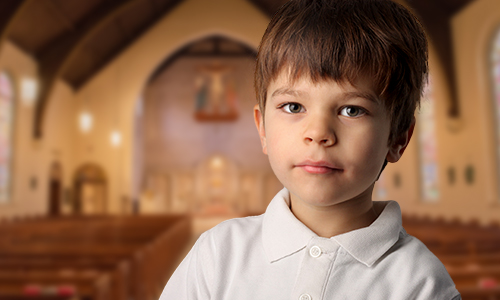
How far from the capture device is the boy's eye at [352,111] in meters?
0.60

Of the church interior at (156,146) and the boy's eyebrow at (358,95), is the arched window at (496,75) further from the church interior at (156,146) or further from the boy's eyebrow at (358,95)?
the boy's eyebrow at (358,95)

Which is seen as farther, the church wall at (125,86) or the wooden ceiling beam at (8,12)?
the church wall at (125,86)

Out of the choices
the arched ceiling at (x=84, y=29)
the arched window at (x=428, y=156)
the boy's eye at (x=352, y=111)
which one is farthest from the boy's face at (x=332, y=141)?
the arched window at (x=428, y=156)

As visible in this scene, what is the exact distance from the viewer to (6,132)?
36.6 ft

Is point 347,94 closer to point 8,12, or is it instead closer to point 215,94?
point 8,12

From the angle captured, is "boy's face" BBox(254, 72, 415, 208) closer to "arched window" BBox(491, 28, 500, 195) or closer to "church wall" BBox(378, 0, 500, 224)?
"church wall" BBox(378, 0, 500, 224)

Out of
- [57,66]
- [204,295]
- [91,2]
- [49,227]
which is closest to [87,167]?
[57,66]

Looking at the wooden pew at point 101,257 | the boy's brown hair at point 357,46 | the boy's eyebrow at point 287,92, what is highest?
the boy's brown hair at point 357,46

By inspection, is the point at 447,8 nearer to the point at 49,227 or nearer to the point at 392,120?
the point at 49,227

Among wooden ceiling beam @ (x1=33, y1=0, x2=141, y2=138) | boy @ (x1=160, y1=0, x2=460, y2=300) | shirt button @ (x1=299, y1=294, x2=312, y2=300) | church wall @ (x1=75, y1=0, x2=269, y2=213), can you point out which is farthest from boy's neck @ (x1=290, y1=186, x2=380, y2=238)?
church wall @ (x1=75, y1=0, x2=269, y2=213)

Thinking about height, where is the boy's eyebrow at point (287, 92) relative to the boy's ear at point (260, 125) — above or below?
above

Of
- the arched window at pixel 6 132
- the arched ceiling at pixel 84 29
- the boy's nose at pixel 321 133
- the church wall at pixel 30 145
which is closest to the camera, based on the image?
the boy's nose at pixel 321 133

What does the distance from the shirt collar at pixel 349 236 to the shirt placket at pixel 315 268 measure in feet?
0.04

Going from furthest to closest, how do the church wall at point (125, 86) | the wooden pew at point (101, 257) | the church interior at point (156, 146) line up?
1. the church wall at point (125, 86)
2. the church interior at point (156, 146)
3. the wooden pew at point (101, 257)
